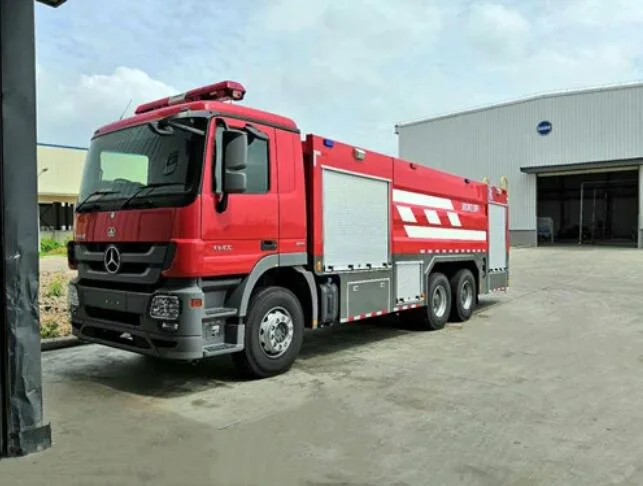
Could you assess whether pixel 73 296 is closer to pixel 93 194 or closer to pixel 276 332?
pixel 93 194

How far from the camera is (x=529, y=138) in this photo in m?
32.3

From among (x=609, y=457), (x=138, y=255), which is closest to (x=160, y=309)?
(x=138, y=255)

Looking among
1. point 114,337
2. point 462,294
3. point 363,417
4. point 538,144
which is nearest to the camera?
point 363,417

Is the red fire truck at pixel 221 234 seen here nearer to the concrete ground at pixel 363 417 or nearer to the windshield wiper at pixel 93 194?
the windshield wiper at pixel 93 194

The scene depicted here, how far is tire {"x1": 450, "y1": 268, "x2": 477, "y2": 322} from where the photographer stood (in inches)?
418

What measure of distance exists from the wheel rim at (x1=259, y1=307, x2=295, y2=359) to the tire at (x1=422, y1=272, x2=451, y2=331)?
3.64 m

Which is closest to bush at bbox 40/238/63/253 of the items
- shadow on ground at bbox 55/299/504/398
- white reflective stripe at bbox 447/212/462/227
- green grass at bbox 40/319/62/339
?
green grass at bbox 40/319/62/339

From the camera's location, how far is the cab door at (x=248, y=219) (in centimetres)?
570

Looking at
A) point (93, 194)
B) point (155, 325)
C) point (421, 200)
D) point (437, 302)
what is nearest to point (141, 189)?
point (93, 194)

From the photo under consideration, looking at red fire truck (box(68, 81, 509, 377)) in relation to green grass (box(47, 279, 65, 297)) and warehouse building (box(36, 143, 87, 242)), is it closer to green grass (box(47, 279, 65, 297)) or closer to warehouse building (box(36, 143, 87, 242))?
green grass (box(47, 279, 65, 297))

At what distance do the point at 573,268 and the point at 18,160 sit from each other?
20.6 metres

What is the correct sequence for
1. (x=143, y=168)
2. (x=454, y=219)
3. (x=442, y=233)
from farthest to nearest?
(x=454, y=219)
(x=442, y=233)
(x=143, y=168)

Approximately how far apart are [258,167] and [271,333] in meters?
1.78

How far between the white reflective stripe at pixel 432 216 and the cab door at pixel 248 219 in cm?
376
